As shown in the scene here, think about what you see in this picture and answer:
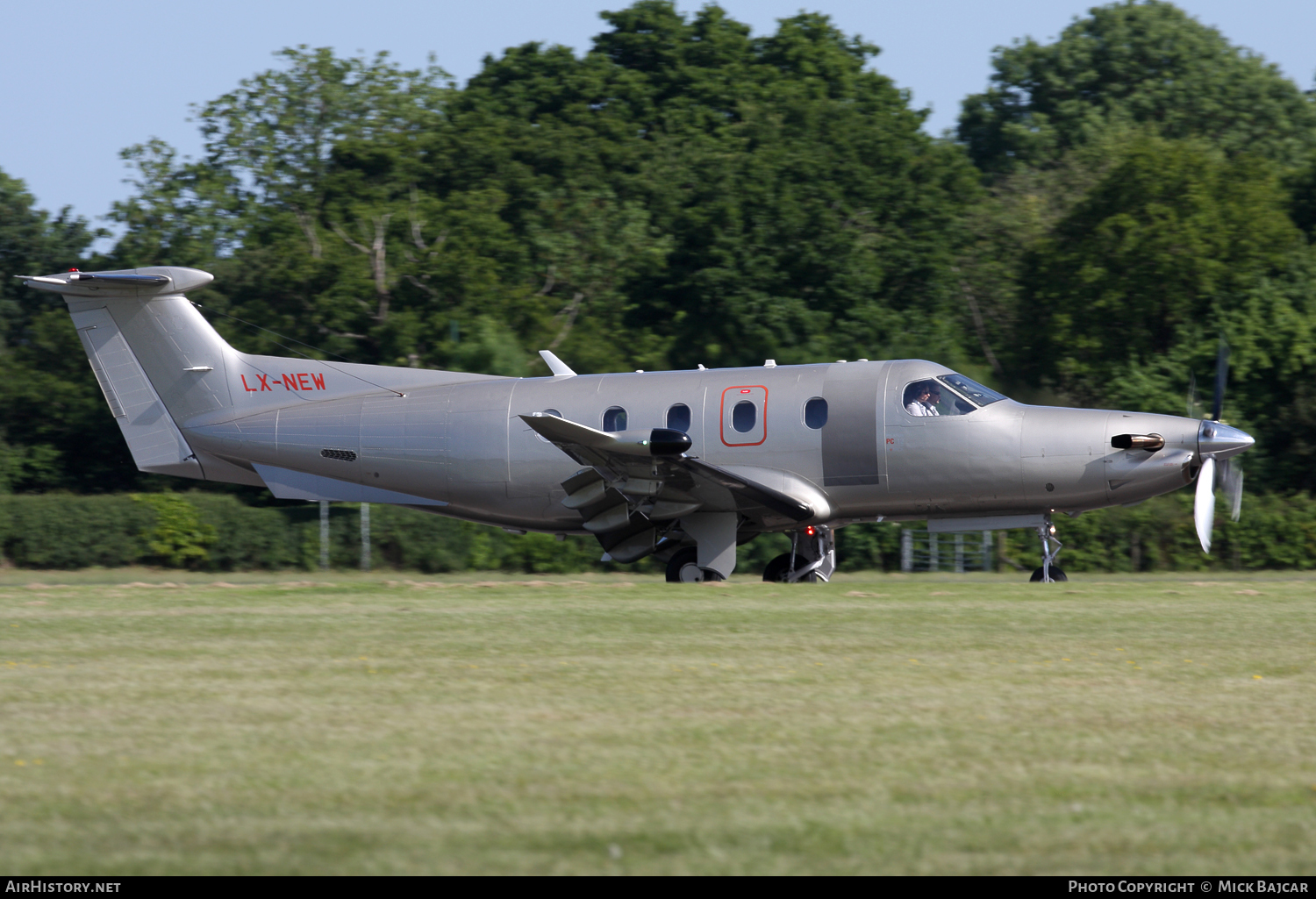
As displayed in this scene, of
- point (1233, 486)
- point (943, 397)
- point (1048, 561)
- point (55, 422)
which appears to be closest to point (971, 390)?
point (943, 397)

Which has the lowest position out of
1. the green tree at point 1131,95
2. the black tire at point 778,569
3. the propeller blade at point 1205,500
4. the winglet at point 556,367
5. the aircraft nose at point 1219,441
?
the black tire at point 778,569

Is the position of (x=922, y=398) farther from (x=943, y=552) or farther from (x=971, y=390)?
(x=943, y=552)

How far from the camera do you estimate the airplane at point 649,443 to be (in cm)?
1891

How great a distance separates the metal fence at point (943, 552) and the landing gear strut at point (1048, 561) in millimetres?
8567

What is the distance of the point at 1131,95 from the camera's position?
73062 millimetres

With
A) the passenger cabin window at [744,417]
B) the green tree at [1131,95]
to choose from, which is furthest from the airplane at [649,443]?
the green tree at [1131,95]

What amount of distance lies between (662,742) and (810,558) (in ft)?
42.1

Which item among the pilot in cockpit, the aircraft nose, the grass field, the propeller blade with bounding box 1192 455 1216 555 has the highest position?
the pilot in cockpit

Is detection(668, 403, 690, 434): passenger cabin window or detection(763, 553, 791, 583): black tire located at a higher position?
detection(668, 403, 690, 434): passenger cabin window

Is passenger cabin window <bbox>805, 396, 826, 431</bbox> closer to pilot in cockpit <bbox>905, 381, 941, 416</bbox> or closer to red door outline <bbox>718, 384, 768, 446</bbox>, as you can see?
red door outline <bbox>718, 384, 768, 446</bbox>

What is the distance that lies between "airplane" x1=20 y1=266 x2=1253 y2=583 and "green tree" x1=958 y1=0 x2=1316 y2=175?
48081mm

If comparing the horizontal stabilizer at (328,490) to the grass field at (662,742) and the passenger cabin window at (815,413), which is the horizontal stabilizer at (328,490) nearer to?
the passenger cabin window at (815,413)

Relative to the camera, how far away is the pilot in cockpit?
63.0 ft

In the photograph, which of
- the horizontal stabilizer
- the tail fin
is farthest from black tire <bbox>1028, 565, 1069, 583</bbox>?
the tail fin
